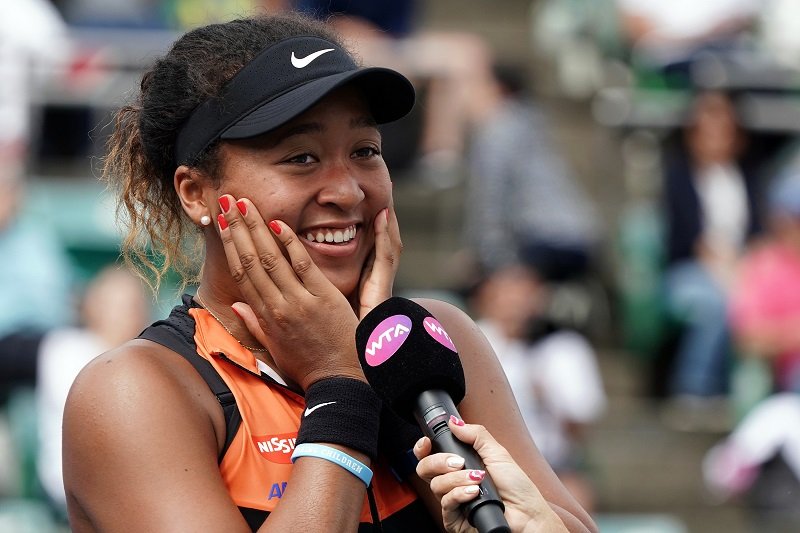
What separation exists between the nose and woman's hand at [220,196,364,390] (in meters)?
0.11

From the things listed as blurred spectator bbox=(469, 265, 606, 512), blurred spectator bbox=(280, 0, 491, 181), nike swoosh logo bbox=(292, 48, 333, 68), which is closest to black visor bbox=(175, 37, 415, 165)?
nike swoosh logo bbox=(292, 48, 333, 68)

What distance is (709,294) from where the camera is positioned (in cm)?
750

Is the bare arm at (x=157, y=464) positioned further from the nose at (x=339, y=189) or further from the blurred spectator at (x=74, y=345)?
the blurred spectator at (x=74, y=345)

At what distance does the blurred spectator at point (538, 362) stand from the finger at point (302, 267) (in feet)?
15.0

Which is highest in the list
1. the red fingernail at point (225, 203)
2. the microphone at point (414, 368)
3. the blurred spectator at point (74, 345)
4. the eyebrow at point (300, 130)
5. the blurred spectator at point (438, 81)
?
the blurred spectator at point (438, 81)

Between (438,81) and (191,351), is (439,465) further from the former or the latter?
(438,81)

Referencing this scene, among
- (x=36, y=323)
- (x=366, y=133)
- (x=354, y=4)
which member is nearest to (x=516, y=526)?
(x=366, y=133)

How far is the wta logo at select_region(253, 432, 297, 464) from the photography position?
2.25 meters

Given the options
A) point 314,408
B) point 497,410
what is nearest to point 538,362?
point 497,410

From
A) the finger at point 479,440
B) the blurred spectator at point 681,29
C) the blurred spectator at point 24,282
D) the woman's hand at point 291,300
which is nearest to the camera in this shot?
the finger at point 479,440

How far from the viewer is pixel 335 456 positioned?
2.12 metres

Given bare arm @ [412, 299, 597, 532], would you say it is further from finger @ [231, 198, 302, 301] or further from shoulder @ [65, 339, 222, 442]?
shoulder @ [65, 339, 222, 442]

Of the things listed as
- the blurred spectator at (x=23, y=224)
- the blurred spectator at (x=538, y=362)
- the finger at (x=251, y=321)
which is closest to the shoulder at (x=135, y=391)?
the finger at (x=251, y=321)

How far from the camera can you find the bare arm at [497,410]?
237 cm
